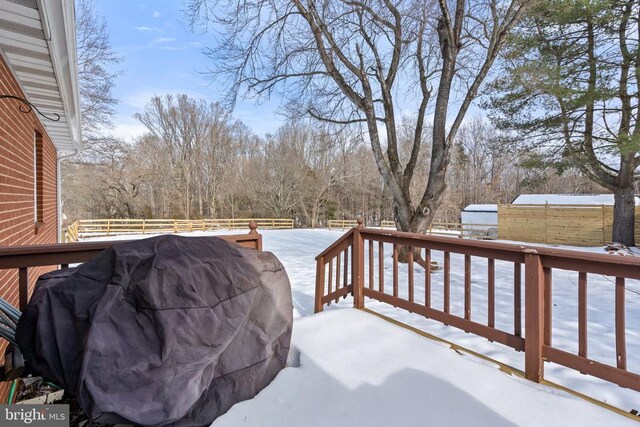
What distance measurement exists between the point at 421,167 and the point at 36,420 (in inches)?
1026

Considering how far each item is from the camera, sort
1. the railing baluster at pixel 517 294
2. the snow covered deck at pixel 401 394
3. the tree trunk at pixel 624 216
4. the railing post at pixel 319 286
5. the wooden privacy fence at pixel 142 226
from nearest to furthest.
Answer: the snow covered deck at pixel 401 394, the railing baluster at pixel 517 294, the railing post at pixel 319 286, the tree trunk at pixel 624 216, the wooden privacy fence at pixel 142 226

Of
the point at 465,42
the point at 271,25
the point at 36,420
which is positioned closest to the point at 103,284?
the point at 36,420

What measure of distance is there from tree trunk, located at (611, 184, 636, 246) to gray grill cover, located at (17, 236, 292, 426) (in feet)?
47.9

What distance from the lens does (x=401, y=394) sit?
6.36 feet

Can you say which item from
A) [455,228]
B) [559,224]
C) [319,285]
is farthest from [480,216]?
[319,285]

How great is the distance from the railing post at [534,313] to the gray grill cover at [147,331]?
1752mm

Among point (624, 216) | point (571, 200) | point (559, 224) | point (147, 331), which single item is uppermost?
point (571, 200)

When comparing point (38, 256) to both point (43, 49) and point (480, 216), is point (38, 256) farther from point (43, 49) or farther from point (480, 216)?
point (480, 216)

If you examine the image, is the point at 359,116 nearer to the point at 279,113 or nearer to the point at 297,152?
the point at 279,113

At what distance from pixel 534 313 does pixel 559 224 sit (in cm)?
1524

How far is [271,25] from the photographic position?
751 cm

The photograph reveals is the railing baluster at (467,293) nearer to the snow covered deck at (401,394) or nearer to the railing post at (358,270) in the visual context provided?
the snow covered deck at (401,394)

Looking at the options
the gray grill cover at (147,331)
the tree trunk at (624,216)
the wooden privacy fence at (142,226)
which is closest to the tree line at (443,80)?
the tree trunk at (624,216)

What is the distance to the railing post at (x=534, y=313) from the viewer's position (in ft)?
6.82
